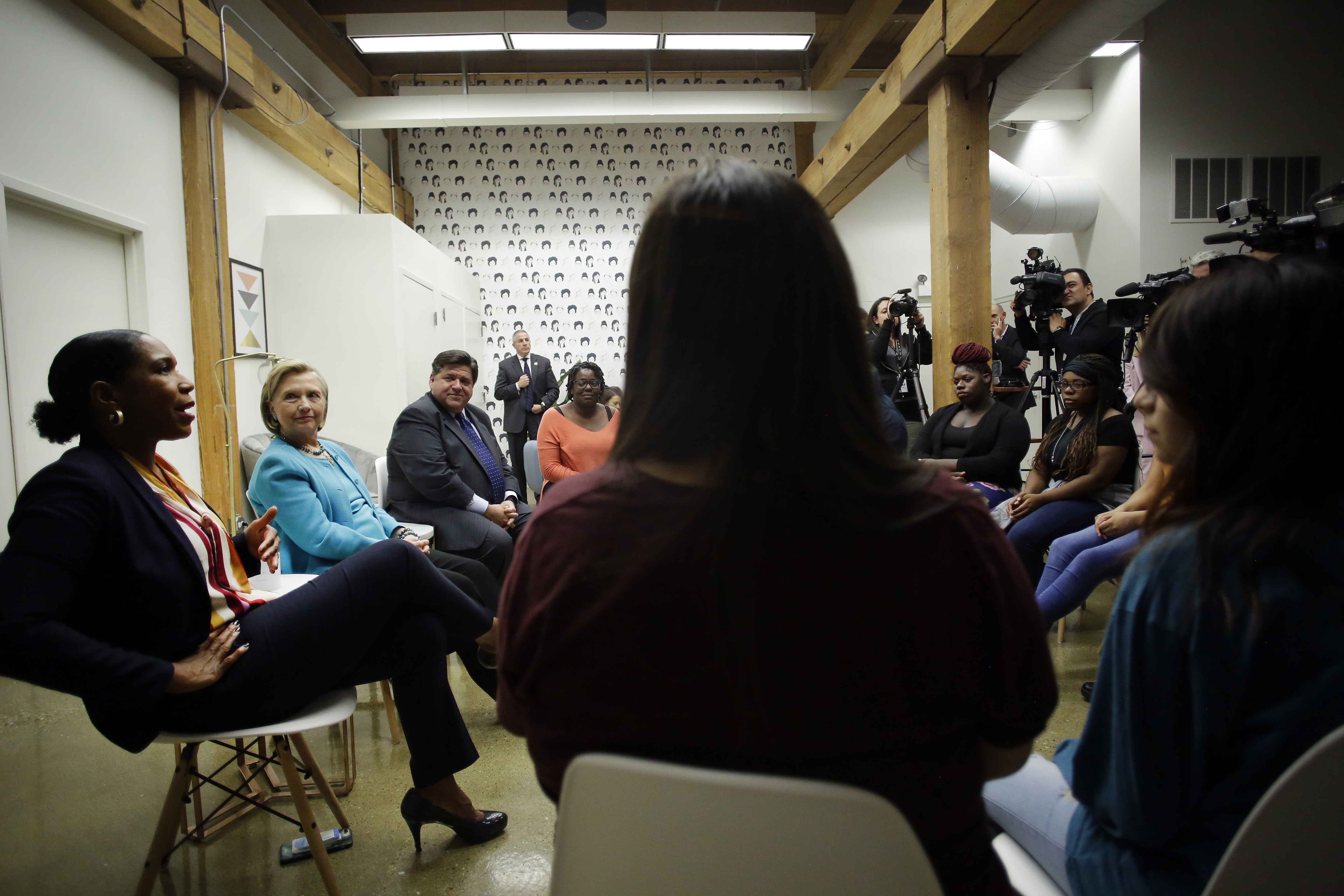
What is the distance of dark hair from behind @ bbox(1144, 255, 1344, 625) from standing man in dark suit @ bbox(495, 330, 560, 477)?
6580 millimetres

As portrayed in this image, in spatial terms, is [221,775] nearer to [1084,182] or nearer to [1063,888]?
[1063,888]

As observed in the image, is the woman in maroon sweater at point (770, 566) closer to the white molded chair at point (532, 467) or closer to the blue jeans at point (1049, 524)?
the blue jeans at point (1049, 524)

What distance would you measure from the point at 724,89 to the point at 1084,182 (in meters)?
3.13

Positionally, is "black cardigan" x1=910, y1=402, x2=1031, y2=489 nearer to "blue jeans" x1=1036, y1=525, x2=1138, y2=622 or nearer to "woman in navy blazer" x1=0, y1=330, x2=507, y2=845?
"blue jeans" x1=1036, y1=525, x2=1138, y2=622

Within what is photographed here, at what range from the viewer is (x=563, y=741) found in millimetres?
629

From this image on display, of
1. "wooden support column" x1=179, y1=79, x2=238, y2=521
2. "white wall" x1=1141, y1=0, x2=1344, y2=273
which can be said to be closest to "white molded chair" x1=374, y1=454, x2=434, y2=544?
"wooden support column" x1=179, y1=79, x2=238, y2=521

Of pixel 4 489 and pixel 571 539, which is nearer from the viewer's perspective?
pixel 571 539

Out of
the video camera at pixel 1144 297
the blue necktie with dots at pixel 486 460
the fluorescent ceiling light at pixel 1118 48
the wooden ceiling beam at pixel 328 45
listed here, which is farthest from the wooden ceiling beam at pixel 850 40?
the blue necktie with dots at pixel 486 460

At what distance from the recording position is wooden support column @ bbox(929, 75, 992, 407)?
13.0ft

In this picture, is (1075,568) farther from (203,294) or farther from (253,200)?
(253,200)

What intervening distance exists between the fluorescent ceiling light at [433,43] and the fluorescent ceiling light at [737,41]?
Result: 1328mm

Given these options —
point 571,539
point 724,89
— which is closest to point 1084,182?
point 724,89

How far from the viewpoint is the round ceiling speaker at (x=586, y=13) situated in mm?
5102

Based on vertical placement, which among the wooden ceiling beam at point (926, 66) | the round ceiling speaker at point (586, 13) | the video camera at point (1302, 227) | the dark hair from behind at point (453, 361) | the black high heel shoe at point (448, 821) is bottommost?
the black high heel shoe at point (448, 821)
